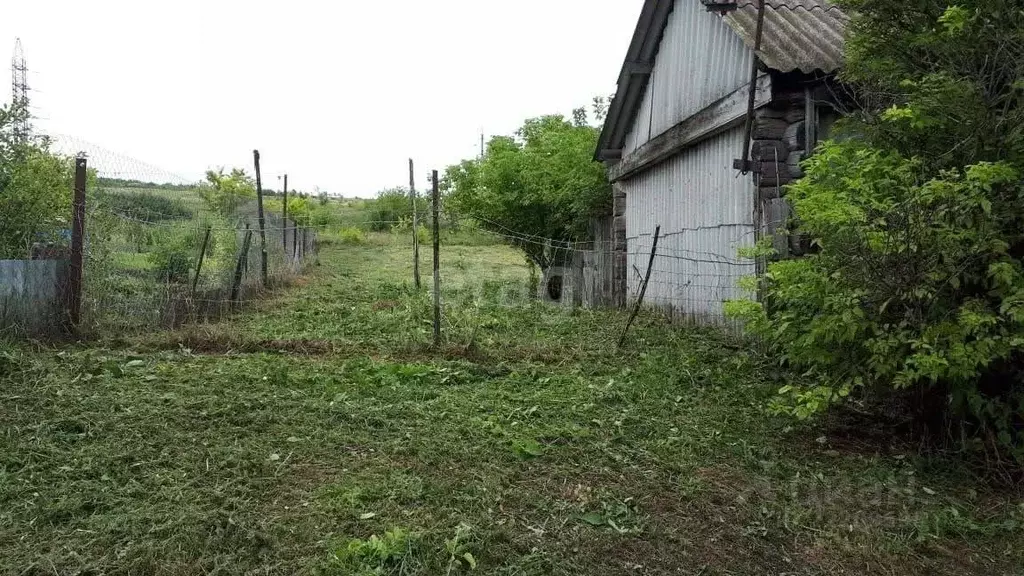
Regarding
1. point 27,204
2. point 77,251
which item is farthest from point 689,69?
point 27,204

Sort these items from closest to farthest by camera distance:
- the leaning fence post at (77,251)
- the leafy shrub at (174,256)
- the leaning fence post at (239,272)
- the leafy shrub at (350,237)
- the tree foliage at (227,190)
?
the leaning fence post at (77,251) → the leafy shrub at (174,256) → the leaning fence post at (239,272) → the tree foliage at (227,190) → the leafy shrub at (350,237)

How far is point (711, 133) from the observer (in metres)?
8.09

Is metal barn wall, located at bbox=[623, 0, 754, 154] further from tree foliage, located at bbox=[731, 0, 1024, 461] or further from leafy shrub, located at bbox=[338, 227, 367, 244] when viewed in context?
leafy shrub, located at bbox=[338, 227, 367, 244]

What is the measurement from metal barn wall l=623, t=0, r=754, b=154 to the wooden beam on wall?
164 mm

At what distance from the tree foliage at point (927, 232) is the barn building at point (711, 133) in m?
0.81

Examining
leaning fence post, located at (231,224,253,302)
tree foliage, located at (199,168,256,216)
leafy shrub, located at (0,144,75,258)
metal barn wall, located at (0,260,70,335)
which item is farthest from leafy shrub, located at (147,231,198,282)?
tree foliage, located at (199,168,256,216)

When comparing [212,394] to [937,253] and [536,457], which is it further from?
[937,253]

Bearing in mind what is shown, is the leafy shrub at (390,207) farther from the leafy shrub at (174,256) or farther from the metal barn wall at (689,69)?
the leafy shrub at (174,256)

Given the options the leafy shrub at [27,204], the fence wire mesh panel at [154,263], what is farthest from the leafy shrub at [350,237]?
the leafy shrub at [27,204]

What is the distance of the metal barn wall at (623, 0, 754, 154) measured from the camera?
306 inches

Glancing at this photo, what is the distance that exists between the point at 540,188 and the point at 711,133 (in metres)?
6.50

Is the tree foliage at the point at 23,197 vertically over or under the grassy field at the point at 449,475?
over

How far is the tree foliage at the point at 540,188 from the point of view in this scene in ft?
45.1

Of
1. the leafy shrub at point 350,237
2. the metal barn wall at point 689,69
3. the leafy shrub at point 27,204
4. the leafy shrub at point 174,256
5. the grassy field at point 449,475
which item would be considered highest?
the metal barn wall at point 689,69
